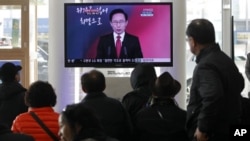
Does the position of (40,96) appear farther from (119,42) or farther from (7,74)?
(119,42)

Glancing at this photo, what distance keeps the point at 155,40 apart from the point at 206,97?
2.69 meters

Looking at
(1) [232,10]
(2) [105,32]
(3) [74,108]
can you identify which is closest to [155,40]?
(2) [105,32]

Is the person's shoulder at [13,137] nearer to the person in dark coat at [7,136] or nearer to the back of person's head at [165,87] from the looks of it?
the person in dark coat at [7,136]

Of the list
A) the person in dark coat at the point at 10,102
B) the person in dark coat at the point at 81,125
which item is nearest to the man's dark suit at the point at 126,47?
the person in dark coat at the point at 10,102

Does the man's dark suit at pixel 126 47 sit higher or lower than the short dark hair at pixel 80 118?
higher

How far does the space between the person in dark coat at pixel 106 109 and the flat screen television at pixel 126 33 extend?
7.31 ft

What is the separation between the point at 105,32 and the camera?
558 cm

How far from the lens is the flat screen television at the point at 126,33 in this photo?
556cm

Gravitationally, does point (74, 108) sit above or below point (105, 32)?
below

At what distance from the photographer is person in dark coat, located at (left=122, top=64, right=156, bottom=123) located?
3697mm

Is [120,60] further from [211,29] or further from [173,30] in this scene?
[211,29]

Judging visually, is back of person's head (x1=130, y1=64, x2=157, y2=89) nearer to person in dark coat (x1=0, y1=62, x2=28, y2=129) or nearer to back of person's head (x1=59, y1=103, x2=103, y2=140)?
person in dark coat (x1=0, y1=62, x2=28, y2=129)

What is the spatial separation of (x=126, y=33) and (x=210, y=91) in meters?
2.73

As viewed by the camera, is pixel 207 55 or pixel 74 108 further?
pixel 207 55
